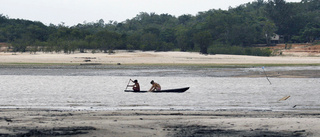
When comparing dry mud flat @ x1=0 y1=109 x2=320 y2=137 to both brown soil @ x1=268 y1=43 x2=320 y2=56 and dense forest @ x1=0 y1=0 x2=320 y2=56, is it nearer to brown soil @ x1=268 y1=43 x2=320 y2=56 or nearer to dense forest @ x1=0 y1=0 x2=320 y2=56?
dense forest @ x1=0 y1=0 x2=320 y2=56

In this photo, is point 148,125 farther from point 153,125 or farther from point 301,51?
point 301,51

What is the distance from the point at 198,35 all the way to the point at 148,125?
6906cm

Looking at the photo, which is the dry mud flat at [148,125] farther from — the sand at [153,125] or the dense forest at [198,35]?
the dense forest at [198,35]

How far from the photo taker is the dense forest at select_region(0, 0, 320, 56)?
76.9m

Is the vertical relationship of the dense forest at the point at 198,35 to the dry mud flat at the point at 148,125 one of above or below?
above

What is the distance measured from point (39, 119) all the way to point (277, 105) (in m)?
11.1

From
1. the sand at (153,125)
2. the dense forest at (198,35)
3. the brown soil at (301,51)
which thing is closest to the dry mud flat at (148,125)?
the sand at (153,125)

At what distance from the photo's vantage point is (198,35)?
80.4 m

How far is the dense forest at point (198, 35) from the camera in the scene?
76938 mm

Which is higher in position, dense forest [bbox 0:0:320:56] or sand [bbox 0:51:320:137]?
dense forest [bbox 0:0:320:56]

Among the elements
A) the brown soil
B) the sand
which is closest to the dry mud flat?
the sand

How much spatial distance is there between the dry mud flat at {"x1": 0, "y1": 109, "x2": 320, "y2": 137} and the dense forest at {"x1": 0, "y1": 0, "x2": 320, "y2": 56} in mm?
59831

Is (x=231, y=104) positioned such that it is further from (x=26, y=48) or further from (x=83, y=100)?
(x=26, y=48)

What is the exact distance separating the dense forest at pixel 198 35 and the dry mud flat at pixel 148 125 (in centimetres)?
5983
